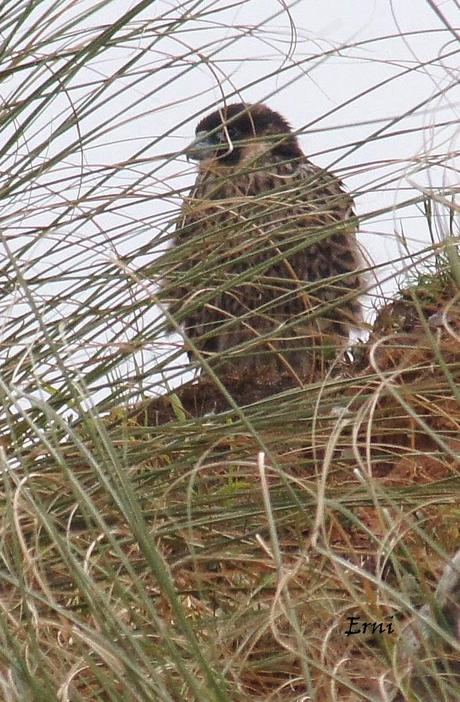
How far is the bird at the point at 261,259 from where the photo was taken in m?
2.40

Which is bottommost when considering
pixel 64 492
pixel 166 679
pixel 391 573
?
pixel 391 573

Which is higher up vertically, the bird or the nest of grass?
the bird

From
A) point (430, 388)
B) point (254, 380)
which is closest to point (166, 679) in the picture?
point (430, 388)

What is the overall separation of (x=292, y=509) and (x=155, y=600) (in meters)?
0.23

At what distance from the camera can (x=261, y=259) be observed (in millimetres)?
4320

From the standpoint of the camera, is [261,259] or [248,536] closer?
[248,536]

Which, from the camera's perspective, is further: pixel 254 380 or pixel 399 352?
pixel 254 380

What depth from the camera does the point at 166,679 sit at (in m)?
1.67

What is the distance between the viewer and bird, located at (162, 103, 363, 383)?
2398 mm

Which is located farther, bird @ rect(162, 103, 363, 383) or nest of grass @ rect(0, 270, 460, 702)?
bird @ rect(162, 103, 363, 383)

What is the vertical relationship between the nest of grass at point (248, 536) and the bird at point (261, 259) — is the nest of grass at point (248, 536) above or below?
below

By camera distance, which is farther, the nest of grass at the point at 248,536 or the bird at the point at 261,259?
the bird at the point at 261,259

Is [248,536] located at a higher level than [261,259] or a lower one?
lower

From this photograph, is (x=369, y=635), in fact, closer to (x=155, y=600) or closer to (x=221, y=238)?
(x=155, y=600)
